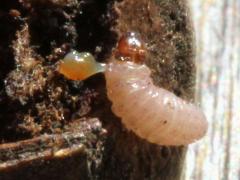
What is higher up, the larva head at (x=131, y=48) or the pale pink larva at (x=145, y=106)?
the larva head at (x=131, y=48)

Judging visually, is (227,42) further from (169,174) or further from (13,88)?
(13,88)

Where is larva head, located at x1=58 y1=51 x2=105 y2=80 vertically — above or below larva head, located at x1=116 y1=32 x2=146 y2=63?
below

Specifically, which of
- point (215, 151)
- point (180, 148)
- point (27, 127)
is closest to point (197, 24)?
point (215, 151)

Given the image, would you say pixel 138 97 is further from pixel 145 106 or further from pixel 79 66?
pixel 79 66

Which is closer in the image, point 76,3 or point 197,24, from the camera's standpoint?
point 76,3

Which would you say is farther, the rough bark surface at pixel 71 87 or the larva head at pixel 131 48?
the larva head at pixel 131 48
